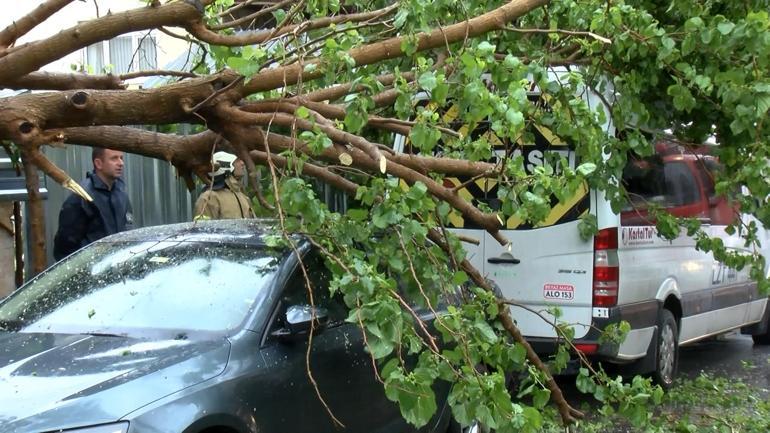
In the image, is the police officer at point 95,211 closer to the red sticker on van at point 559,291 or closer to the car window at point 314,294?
the car window at point 314,294

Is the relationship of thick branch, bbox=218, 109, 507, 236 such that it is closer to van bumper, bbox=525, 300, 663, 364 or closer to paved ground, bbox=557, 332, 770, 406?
van bumper, bbox=525, 300, 663, 364

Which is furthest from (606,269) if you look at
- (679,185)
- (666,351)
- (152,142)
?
(152,142)

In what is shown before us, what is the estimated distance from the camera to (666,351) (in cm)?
847

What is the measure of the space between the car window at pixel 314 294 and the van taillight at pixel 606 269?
304cm

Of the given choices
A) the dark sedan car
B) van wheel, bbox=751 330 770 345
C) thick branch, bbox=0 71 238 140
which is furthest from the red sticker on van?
van wheel, bbox=751 330 770 345

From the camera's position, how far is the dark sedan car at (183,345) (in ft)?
12.5

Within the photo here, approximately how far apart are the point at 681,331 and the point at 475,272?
4345 millimetres

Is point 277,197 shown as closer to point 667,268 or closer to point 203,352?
point 203,352

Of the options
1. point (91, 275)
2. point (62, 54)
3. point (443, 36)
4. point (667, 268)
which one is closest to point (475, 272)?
point (443, 36)

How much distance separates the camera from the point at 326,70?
4543 millimetres

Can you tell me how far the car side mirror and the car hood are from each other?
324 millimetres

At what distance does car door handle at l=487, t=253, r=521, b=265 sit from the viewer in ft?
25.6

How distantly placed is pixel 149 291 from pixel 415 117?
1637 mm

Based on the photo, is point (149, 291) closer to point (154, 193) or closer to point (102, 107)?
point (102, 107)
